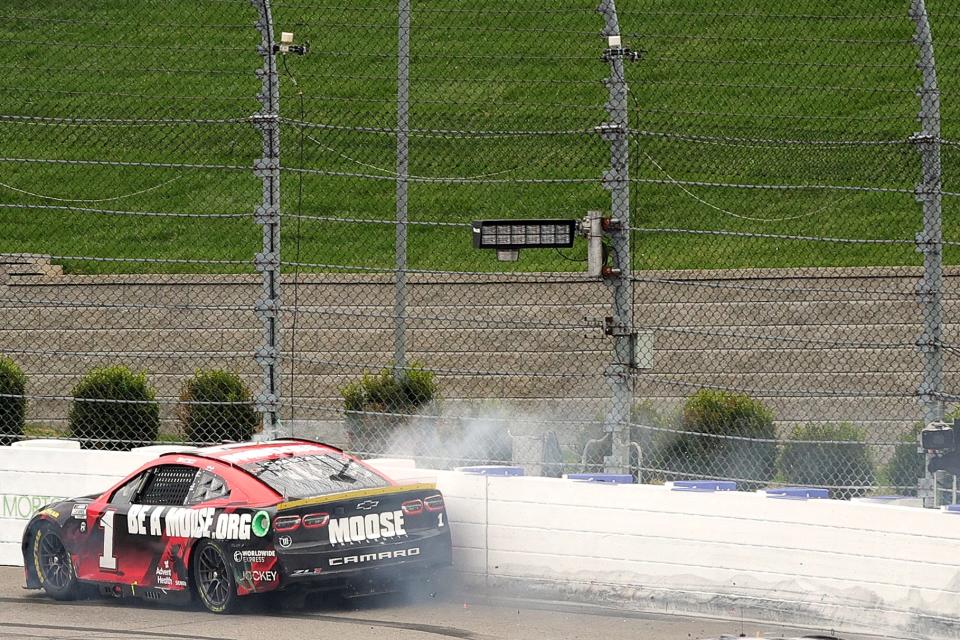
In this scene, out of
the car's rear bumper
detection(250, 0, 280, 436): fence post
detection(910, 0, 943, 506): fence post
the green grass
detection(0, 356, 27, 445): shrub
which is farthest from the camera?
the green grass

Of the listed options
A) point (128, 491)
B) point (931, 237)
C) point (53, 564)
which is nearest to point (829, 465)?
point (931, 237)

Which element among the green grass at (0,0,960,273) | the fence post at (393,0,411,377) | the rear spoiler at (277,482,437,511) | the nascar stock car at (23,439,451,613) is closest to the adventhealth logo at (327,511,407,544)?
the nascar stock car at (23,439,451,613)

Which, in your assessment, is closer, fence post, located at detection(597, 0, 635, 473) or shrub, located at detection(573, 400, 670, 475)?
fence post, located at detection(597, 0, 635, 473)

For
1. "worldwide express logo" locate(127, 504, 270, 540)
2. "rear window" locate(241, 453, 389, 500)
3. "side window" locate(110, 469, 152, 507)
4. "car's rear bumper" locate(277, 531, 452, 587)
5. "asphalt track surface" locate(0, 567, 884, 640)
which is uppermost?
"rear window" locate(241, 453, 389, 500)

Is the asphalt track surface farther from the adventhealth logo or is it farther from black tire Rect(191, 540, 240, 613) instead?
the adventhealth logo

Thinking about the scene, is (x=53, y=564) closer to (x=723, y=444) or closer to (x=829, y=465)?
(x=723, y=444)

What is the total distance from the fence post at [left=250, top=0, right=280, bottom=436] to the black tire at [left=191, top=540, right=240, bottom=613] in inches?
87.4

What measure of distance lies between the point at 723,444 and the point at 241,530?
17.4 ft

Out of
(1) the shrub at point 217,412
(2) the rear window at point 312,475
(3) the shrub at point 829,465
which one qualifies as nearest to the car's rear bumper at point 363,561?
(2) the rear window at point 312,475

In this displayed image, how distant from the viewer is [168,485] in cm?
1048

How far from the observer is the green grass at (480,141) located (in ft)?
77.8

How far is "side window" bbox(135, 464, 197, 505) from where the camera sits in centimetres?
1038

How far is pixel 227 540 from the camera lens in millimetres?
9844

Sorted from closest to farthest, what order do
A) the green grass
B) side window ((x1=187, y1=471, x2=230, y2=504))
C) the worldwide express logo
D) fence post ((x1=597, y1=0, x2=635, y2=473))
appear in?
the worldwide express logo < side window ((x1=187, y1=471, x2=230, y2=504)) < fence post ((x1=597, y1=0, x2=635, y2=473)) < the green grass
